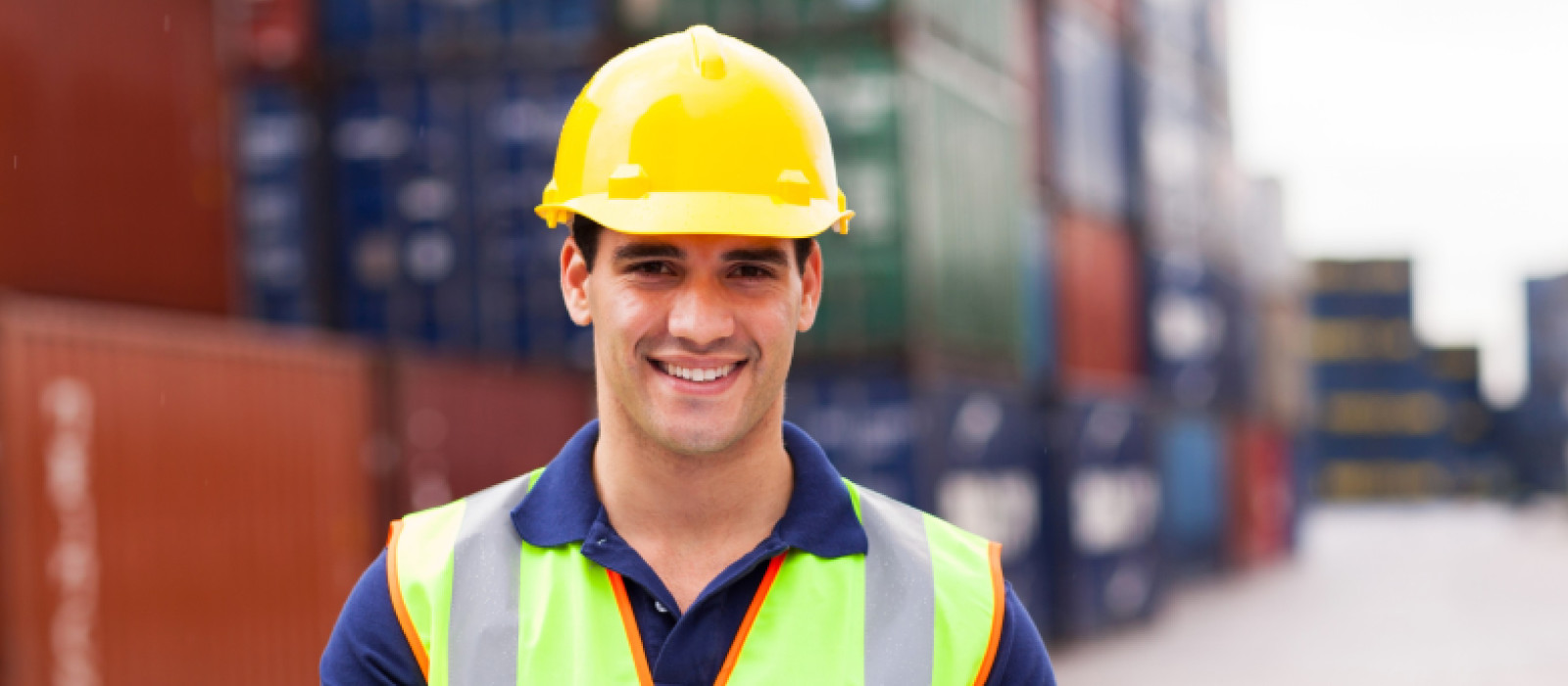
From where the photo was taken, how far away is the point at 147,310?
1146cm

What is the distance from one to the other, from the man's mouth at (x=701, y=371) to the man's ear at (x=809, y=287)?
7.4 inches

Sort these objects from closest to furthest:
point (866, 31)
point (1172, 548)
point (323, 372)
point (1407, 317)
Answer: point (323, 372) < point (866, 31) < point (1172, 548) < point (1407, 317)

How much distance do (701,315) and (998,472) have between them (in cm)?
1513

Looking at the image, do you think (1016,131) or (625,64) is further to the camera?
(1016,131)

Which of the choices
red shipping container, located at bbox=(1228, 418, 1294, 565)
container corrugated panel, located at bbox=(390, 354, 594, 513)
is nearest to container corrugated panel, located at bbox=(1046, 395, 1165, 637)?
container corrugated panel, located at bbox=(390, 354, 594, 513)

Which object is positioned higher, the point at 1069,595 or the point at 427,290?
the point at 427,290

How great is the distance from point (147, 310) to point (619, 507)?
9.92 m

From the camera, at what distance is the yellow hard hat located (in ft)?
7.80

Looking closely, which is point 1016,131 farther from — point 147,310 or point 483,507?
point 483,507

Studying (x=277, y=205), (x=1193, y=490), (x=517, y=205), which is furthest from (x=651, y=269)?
(x=1193, y=490)

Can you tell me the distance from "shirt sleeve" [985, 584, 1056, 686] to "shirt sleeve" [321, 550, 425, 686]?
0.85 m

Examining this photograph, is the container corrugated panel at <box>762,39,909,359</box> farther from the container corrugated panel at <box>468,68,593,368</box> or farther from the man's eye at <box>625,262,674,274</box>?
the man's eye at <box>625,262,674,274</box>

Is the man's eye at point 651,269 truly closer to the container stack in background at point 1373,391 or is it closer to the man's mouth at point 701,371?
the man's mouth at point 701,371

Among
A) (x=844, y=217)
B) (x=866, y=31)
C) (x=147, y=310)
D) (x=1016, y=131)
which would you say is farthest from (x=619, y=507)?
(x=1016, y=131)
